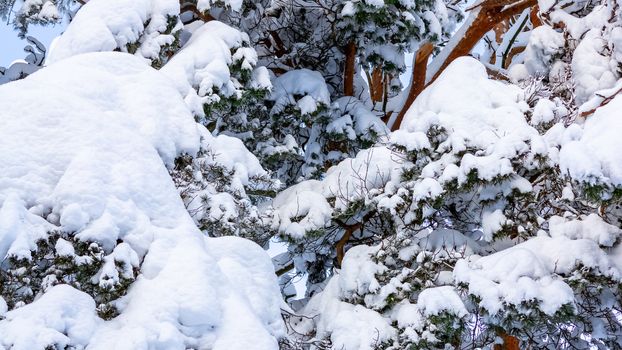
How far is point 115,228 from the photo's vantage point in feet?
11.5

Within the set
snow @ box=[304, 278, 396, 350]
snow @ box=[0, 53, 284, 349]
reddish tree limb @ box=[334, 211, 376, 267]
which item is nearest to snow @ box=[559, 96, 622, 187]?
snow @ box=[0, 53, 284, 349]

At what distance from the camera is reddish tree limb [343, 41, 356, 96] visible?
9.43m

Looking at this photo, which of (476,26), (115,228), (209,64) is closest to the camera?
(115,228)

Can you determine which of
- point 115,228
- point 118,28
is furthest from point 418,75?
point 115,228

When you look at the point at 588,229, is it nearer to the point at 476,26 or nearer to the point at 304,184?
the point at 304,184

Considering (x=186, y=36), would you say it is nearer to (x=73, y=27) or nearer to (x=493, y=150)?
(x=73, y=27)

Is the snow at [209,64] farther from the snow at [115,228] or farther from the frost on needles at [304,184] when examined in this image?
the snow at [115,228]

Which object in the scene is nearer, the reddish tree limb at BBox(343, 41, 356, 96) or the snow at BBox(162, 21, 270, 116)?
the snow at BBox(162, 21, 270, 116)

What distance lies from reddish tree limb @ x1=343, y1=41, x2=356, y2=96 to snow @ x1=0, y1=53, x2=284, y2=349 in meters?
5.31

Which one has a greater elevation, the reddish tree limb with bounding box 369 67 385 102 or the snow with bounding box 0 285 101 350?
the snow with bounding box 0 285 101 350

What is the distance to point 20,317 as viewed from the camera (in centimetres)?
306

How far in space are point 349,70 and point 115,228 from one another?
6625 mm

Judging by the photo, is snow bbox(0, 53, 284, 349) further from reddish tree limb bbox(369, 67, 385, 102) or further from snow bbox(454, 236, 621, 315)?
reddish tree limb bbox(369, 67, 385, 102)

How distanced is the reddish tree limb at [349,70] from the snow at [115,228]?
5309 millimetres
